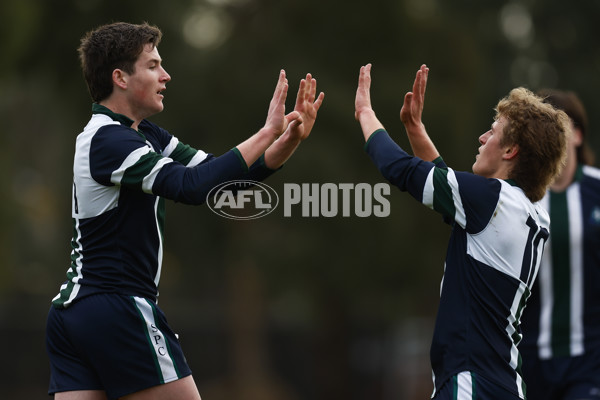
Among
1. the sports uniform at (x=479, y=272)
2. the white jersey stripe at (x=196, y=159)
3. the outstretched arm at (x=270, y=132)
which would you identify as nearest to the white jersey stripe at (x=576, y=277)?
the sports uniform at (x=479, y=272)

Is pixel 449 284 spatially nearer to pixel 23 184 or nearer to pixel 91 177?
pixel 91 177

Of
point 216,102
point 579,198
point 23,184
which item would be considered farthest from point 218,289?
point 579,198

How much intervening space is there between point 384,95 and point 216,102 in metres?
3.15

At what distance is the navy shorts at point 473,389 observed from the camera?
13.4 feet

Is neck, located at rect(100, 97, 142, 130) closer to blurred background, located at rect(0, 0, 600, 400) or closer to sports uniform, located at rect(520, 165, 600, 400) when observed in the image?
sports uniform, located at rect(520, 165, 600, 400)

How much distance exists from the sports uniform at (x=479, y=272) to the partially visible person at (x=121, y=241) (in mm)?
863

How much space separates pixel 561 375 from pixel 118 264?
9.58 ft

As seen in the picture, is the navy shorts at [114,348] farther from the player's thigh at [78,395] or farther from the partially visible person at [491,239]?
the partially visible person at [491,239]

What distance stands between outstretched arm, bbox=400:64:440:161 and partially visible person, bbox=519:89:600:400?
50.0 inches

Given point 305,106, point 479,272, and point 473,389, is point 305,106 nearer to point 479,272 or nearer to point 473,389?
point 479,272

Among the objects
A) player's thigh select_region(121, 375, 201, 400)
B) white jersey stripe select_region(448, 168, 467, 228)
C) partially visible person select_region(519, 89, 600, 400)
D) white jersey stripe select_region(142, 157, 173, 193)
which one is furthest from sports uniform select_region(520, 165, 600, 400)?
white jersey stripe select_region(142, 157, 173, 193)

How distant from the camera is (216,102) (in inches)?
657

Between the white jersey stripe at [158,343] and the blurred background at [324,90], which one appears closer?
the white jersey stripe at [158,343]

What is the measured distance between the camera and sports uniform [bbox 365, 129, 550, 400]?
417 centimetres
